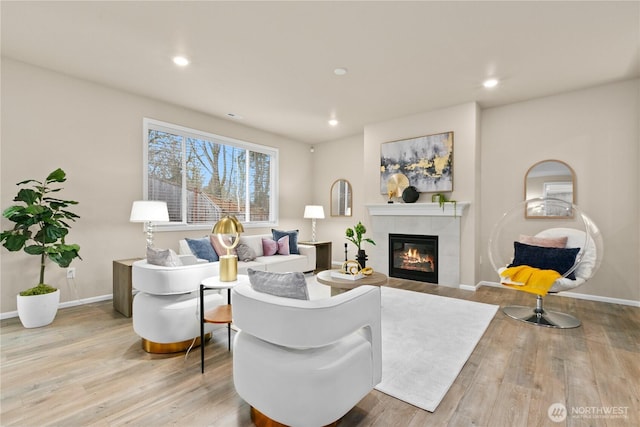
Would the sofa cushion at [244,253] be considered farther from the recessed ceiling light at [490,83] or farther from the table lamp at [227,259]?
the recessed ceiling light at [490,83]

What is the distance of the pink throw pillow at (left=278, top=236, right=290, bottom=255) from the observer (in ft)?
16.3

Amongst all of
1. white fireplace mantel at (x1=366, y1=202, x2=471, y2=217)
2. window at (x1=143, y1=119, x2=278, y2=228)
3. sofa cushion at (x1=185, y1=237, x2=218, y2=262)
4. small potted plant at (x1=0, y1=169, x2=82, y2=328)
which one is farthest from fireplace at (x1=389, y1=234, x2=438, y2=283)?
small potted plant at (x1=0, y1=169, x2=82, y2=328)

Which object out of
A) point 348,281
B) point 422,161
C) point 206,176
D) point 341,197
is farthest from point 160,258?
point 341,197

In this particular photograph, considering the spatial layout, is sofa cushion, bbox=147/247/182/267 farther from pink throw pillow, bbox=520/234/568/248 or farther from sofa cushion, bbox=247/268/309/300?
pink throw pillow, bbox=520/234/568/248

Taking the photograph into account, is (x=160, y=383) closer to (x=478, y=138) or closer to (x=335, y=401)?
(x=335, y=401)

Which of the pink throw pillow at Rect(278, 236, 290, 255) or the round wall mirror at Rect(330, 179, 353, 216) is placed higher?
the round wall mirror at Rect(330, 179, 353, 216)

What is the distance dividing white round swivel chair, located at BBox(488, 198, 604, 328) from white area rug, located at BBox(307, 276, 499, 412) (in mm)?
451

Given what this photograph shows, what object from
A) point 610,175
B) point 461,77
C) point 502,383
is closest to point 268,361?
point 502,383

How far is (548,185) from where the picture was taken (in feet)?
13.7

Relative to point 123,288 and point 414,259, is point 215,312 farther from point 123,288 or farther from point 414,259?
point 414,259

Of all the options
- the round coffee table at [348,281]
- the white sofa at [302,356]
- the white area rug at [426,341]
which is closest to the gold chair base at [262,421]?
the white sofa at [302,356]

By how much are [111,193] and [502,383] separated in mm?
4592

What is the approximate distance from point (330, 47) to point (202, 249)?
2.92 m

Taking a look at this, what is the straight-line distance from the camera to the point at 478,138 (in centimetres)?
460
